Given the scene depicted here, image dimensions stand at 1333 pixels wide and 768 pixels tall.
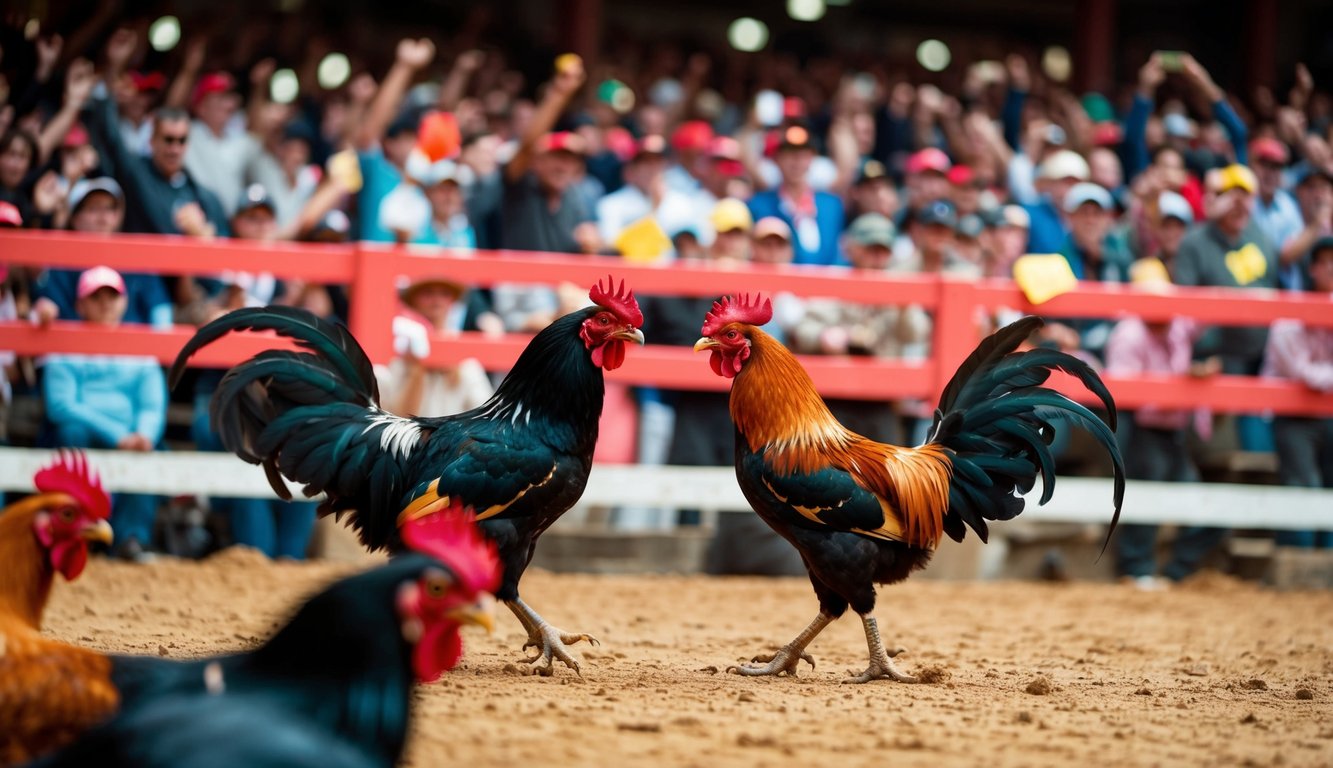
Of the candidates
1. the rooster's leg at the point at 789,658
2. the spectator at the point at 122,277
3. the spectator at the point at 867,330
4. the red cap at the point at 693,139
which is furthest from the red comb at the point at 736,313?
the red cap at the point at 693,139

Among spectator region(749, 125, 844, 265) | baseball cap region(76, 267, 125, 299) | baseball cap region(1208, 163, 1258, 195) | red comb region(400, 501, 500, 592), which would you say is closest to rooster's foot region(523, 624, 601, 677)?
red comb region(400, 501, 500, 592)

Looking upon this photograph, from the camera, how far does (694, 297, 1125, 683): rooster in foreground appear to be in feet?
17.7

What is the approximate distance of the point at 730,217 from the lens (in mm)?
9562

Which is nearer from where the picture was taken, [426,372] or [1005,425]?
[1005,425]

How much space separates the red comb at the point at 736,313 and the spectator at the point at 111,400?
4181 millimetres

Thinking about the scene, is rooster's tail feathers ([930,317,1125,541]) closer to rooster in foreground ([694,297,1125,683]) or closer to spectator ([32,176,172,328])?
rooster in foreground ([694,297,1125,683])

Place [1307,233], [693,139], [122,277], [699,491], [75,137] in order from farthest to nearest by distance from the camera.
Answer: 1. [693,139]
2. [1307,233]
3. [75,137]
4. [122,277]
5. [699,491]

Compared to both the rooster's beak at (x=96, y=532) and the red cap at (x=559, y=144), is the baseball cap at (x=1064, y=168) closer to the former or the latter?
the red cap at (x=559, y=144)

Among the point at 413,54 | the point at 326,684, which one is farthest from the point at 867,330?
the point at 326,684

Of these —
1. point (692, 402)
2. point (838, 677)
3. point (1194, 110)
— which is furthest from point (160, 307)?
point (1194, 110)

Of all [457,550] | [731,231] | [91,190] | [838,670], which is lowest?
[838,670]

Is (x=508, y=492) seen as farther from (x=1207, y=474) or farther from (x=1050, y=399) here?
(x=1207, y=474)

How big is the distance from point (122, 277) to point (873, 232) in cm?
490

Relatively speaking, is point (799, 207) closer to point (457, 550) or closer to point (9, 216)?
point (9, 216)
